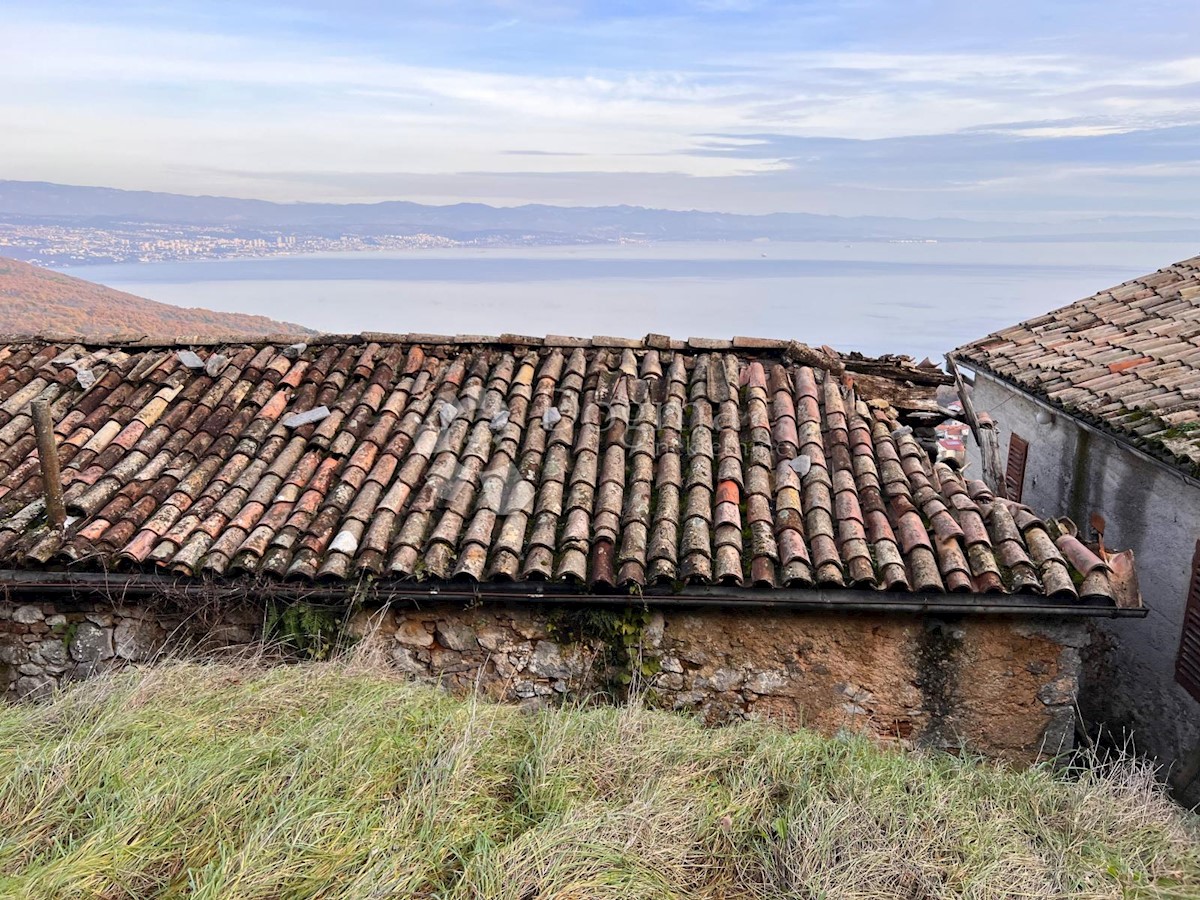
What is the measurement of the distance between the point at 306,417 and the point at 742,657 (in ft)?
14.0

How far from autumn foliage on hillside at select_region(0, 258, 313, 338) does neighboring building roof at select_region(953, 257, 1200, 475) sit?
14.9 meters

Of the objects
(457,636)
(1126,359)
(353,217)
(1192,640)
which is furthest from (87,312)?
(353,217)

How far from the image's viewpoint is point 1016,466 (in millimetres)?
11273

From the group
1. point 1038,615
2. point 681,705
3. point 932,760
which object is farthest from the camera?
point 681,705

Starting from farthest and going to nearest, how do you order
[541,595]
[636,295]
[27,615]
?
[636,295]
[27,615]
[541,595]

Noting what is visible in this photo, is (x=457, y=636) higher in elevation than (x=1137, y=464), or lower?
lower

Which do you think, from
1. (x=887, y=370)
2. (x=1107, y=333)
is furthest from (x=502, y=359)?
(x=1107, y=333)

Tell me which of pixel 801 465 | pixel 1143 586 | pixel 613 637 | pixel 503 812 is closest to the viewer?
pixel 503 812

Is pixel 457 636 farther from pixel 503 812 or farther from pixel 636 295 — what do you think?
pixel 636 295

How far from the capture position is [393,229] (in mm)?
110562

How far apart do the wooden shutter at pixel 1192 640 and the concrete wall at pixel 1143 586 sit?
11 cm

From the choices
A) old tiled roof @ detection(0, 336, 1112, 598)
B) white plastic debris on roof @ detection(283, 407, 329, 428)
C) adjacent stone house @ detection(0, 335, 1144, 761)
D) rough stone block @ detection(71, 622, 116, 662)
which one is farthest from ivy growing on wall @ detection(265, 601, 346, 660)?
white plastic debris on roof @ detection(283, 407, 329, 428)

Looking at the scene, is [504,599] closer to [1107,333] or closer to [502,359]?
[502,359]

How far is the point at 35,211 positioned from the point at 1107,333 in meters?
117
